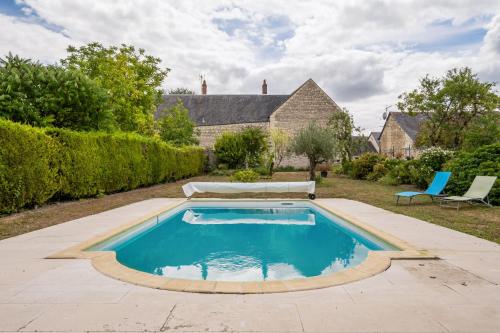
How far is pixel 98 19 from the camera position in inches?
553

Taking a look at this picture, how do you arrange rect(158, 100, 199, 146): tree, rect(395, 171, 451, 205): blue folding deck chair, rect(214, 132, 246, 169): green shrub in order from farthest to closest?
rect(158, 100, 199, 146): tree, rect(214, 132, 246, 169): green shrub, rect(395, 171, 451, 205): blue folding deck chair

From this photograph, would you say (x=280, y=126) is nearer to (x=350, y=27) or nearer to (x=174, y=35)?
(x=174, y=35)

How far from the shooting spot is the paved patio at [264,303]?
2.61 m

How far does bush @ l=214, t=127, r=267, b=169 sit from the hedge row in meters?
8.87

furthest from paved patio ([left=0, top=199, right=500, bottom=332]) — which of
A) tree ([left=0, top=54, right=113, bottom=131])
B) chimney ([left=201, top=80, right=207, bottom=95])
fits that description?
chimney ([left=201, top=80, right=207, bottom=95])

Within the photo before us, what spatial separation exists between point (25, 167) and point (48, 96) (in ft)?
13.2

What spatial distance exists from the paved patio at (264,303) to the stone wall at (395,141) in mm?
35543

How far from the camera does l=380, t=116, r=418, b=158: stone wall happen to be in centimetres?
3838

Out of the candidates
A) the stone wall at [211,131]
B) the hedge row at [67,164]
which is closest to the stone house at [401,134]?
the stone wall at [211,131]

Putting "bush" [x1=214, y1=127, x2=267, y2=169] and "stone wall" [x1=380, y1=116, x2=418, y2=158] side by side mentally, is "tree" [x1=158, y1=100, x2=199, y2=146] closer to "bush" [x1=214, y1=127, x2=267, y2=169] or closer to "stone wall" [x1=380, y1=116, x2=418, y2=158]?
"bush" [x1=214, y1=127, x2=267, y2=169]

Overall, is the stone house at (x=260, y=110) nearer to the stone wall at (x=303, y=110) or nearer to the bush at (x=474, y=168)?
the stone wall at (x=303, y=110)

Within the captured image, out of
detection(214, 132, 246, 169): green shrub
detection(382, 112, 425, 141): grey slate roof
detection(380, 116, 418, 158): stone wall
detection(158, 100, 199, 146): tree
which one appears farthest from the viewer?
detection(382, 112, 425, 141): grey slate roof

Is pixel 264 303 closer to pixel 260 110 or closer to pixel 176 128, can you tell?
pixel 176 128

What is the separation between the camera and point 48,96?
38.6 feet
